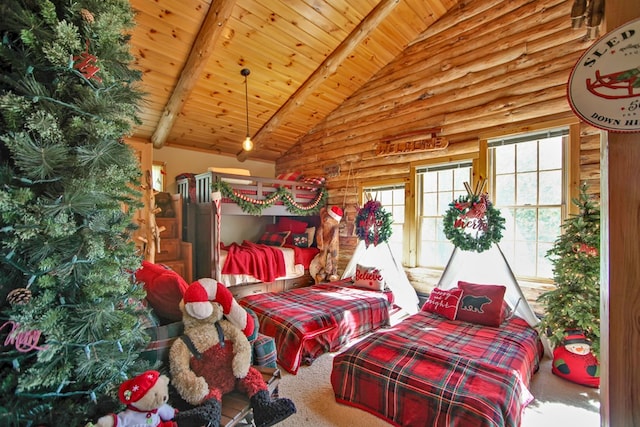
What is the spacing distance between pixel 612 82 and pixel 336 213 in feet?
13.1

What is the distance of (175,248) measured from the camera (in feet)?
14.4

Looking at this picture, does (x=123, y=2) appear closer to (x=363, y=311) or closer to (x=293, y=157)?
(x=363, y=311)

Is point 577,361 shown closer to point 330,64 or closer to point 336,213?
point 336,213

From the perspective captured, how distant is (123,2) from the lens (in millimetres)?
1092

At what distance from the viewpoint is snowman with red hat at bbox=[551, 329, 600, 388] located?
239cm

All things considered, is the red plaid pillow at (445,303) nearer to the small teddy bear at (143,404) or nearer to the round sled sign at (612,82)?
the round sled sign at (612,82)

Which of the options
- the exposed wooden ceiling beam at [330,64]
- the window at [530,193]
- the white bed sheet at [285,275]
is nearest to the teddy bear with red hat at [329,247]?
the white bed sheet at [285,275]

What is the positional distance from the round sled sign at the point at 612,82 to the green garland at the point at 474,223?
2119 millimetres

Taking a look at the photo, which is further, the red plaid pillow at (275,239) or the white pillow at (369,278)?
the red plaid pillow at (275,239)

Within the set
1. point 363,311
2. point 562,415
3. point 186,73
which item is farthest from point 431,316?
point 186,73

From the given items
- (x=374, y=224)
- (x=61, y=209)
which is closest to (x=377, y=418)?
(x=61, y=209)

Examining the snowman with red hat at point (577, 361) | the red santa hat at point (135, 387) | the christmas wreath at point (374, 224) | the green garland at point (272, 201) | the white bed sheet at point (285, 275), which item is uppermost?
the green garland at point (272, 201)

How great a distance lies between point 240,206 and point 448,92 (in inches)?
135

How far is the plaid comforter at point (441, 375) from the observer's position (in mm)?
1696
